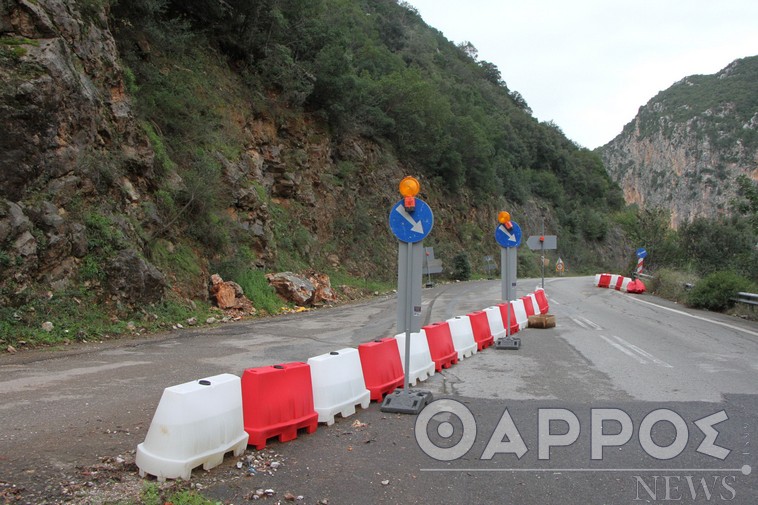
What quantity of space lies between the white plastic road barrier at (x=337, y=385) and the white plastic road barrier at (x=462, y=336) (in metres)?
3.45

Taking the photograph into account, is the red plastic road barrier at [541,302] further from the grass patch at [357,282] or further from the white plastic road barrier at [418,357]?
the grass patch at [357,282]

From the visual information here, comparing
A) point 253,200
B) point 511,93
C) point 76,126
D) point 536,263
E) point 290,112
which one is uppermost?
point 511,93

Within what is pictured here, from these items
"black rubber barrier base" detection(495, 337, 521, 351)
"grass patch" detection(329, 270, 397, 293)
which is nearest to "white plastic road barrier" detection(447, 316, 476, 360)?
"black rubber barrier base" detection(495, 337, 521, 351)

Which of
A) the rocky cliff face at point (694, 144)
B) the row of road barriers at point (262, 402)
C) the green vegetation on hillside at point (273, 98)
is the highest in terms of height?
the rocky cliff face at point (694, 144)

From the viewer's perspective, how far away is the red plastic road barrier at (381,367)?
6824 millimetres

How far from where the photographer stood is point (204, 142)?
67.4ft

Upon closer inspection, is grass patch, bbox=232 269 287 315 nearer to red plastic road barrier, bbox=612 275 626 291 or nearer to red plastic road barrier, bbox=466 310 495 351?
red plastic road barrier, bbox=466 310 495 351

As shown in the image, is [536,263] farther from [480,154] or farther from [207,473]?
[207,473]

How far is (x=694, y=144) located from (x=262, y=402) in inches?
4560

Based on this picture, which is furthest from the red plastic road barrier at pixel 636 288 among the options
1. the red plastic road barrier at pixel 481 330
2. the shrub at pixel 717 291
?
the red plastic road barrier at pixel 481 330

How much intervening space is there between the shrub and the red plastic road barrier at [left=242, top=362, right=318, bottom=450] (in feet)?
59.1

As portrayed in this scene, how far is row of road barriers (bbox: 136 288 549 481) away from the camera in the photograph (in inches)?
171

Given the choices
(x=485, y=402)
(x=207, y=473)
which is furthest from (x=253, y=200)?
(x=207, y=473)

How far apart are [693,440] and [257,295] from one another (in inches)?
546
